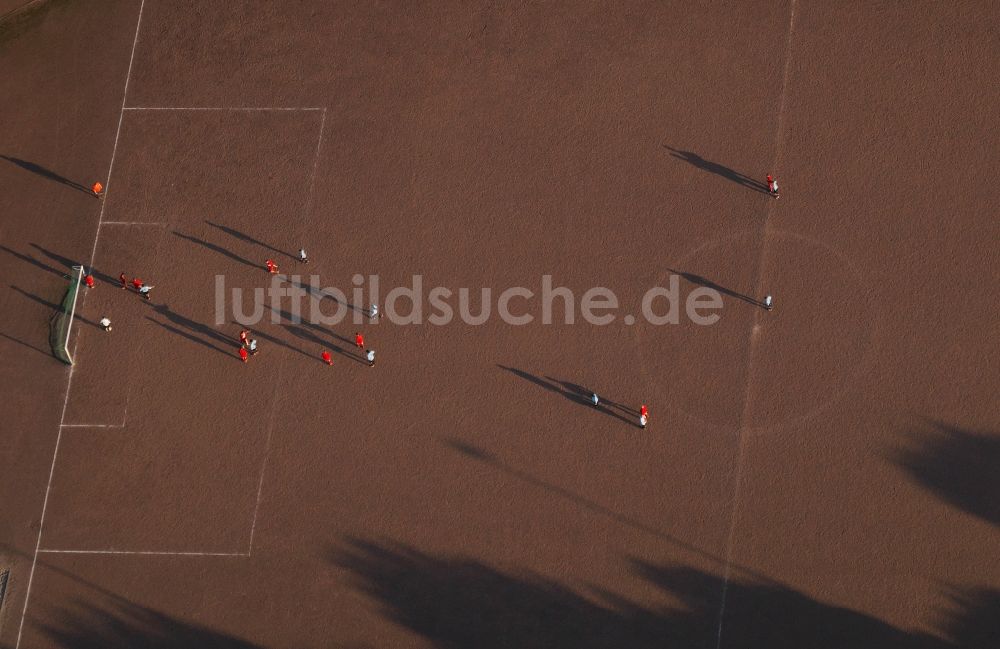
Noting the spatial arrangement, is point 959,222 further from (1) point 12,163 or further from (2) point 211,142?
(1) point 12,163

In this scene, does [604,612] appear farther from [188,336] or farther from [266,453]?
[188,336]

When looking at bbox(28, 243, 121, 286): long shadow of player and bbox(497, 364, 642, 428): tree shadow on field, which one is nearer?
bbox(497, 364, 642, 428): tree shadow on field

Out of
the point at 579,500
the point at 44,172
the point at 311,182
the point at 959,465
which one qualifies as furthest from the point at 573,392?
the point at 44,172

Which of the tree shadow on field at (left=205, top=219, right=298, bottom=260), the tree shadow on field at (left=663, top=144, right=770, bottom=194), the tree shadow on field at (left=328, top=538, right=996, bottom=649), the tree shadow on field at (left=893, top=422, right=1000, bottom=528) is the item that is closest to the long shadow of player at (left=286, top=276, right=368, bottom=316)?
the tree shadow on field at (left=205, top=219, right=298, bottom=260)

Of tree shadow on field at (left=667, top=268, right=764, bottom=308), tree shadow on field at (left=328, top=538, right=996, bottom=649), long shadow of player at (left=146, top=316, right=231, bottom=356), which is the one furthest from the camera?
long shadow of player at (left=146, top=316, right=231, bottom=356)

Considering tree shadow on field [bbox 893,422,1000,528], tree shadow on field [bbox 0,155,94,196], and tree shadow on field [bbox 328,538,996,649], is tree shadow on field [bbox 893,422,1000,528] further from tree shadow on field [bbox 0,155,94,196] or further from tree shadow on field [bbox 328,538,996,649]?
tree shadow on field [bbox 0,155,94,196]

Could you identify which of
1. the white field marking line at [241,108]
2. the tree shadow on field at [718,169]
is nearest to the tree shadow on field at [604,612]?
the tree shadow on field at [718,169]
